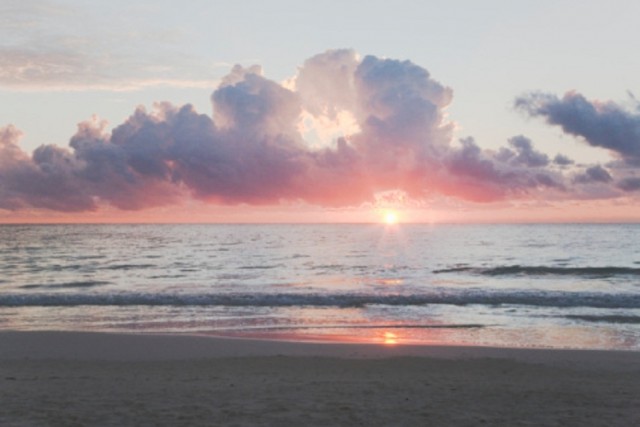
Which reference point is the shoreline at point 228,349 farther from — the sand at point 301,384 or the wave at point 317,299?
the wave at point 317,299

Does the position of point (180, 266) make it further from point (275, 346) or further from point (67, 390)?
point (67, 390)

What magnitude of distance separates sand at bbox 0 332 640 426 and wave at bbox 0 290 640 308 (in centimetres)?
1250

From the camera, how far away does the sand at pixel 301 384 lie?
970 centimetres

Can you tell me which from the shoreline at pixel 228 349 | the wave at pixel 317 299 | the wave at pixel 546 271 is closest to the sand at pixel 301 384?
the shoreline at pixel 228 349

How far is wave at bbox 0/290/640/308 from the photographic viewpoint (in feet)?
100

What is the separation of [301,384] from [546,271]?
143 ft

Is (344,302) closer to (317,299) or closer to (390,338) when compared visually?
(317,299)

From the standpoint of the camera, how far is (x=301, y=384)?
12.4 m

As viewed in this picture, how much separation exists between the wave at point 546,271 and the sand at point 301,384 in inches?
1386

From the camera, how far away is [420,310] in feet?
93.2

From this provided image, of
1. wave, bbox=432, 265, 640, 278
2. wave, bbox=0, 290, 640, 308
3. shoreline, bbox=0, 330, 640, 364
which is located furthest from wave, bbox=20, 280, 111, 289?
wave, bbox=432, 265, 640, 278

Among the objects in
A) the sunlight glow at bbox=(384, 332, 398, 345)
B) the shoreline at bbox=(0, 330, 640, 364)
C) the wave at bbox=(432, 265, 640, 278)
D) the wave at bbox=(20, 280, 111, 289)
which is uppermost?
the shoreline at bbox=(0, 330, 640, 364)

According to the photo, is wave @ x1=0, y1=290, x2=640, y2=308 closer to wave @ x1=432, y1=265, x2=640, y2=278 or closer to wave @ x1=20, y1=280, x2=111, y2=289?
wave @ x1=20, y1=280, x2=111, y2=289

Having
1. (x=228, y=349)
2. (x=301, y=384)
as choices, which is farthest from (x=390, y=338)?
(x=301, y=384)
